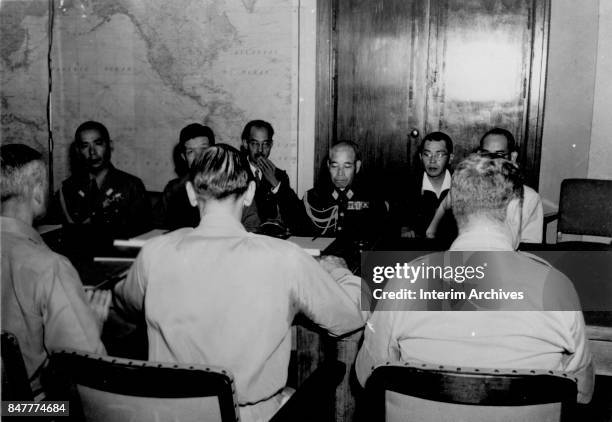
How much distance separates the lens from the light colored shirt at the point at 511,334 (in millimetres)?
1363

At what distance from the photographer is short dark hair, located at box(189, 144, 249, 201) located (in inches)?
64.2

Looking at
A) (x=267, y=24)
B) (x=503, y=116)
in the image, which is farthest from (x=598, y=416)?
(x=267, y=24)

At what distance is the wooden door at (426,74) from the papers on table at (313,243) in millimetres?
2288

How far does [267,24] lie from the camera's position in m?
4.83

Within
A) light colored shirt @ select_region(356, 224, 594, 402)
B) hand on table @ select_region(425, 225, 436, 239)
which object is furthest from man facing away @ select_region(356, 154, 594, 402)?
hand on table @ select_region(425, 225, 436, 239)

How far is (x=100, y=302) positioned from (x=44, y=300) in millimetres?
278

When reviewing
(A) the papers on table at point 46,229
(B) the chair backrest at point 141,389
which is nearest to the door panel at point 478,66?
(A) the papers on table at point 46,229

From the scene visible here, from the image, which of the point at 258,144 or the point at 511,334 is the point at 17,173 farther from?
the point at 258,144

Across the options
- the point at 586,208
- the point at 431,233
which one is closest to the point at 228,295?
the point at 431,233

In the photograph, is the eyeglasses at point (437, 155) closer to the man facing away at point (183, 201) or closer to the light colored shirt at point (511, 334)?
the man facing away at point (183, 201)

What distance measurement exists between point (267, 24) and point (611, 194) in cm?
285

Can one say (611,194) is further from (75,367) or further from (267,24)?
(75,367)

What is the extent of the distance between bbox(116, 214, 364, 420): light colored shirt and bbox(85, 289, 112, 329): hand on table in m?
→ 0.22

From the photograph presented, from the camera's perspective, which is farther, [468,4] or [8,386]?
[468,4]
